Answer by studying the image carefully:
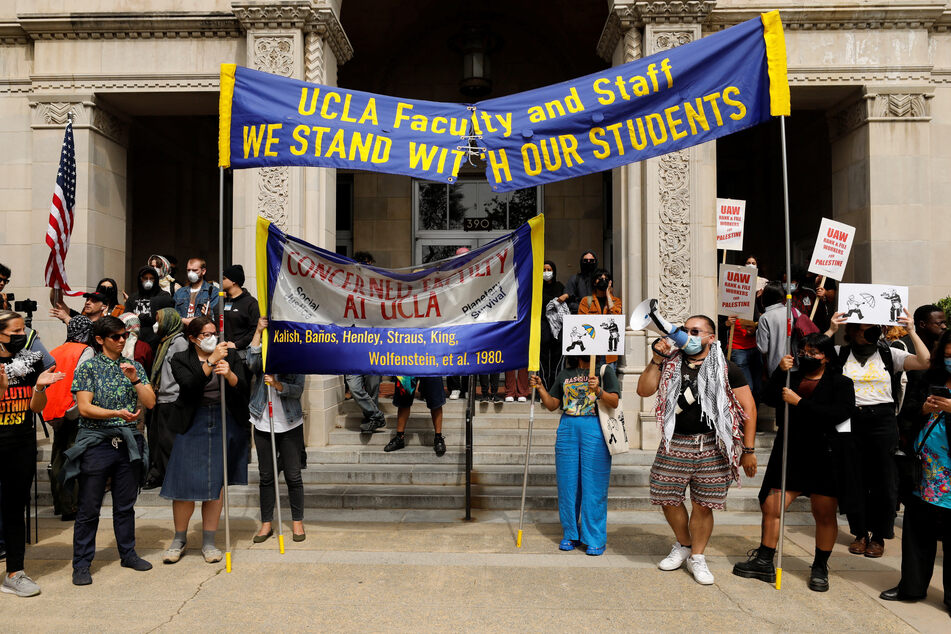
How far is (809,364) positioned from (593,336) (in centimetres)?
172

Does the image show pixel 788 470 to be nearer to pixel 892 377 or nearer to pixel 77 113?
pixel 892 377

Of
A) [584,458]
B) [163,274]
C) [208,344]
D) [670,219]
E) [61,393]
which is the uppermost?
[670,219]

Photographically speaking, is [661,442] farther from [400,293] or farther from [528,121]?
[528,121]

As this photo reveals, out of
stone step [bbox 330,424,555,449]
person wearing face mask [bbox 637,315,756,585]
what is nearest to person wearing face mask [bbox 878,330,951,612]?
person wearing face mask [bbox 637,315,756,585]

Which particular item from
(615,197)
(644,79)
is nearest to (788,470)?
(644,79)

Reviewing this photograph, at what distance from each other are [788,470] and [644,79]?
340cm

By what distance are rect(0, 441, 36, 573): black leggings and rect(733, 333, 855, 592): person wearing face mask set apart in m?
5.60

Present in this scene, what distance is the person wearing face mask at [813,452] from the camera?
17.5ft

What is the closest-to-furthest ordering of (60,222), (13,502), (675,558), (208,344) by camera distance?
(13,502), (675,558), (208,344), (60,222)

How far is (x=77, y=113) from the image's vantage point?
10.3 meters

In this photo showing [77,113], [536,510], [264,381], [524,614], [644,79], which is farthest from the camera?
[77,113]

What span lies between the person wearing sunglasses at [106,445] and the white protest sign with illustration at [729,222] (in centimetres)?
651

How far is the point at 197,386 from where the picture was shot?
5.92 metres

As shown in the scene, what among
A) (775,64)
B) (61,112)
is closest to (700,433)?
(775,64)
